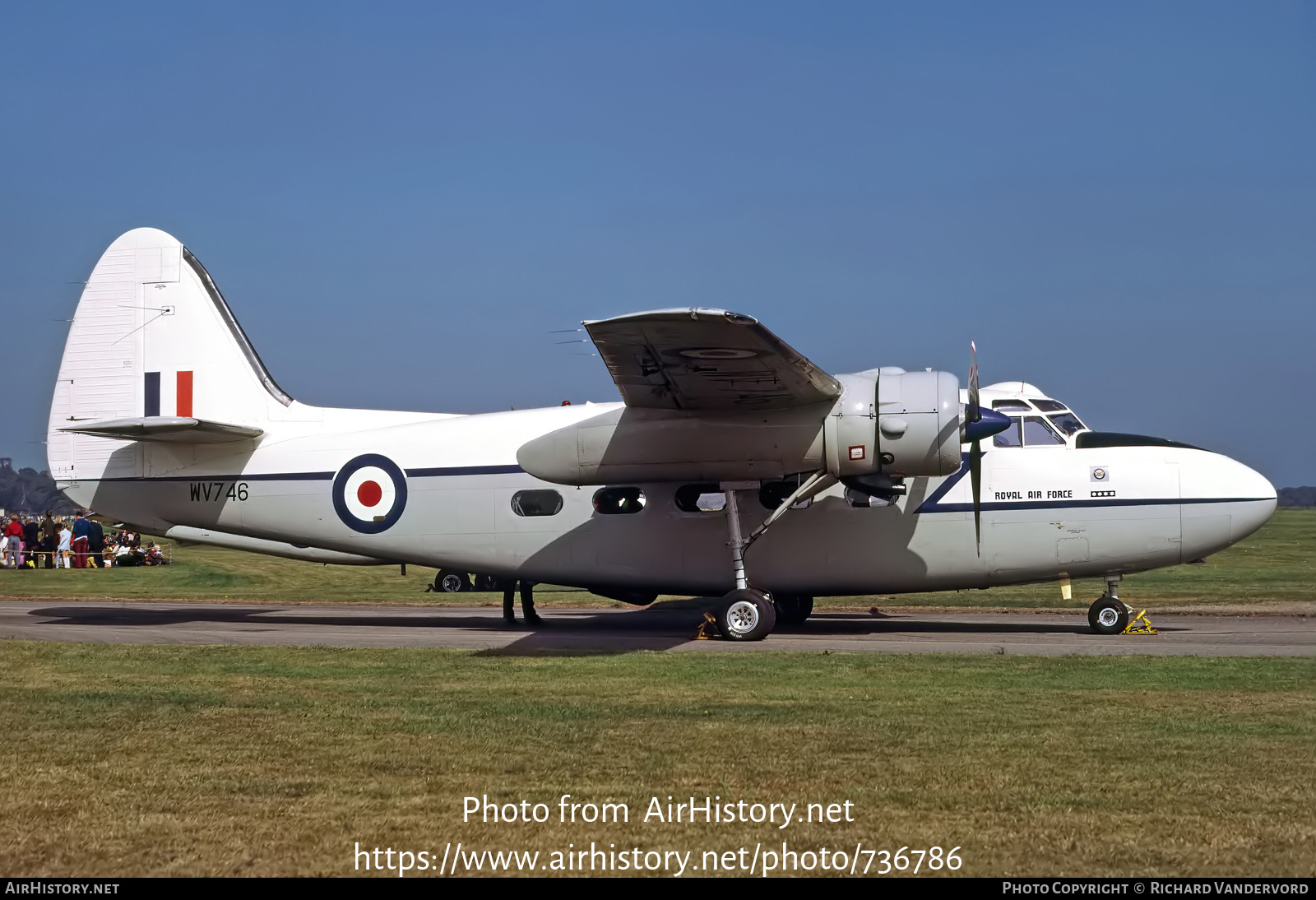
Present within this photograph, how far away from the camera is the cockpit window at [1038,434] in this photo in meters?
18.0

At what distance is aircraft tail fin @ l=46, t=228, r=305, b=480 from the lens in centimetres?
2041

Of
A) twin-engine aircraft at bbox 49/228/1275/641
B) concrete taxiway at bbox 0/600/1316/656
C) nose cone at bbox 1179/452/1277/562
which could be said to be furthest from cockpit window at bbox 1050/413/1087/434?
concrete taxiway at bbox 0/600/1316/656

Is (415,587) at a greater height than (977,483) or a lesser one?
lesser

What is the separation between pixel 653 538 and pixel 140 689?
8332mm

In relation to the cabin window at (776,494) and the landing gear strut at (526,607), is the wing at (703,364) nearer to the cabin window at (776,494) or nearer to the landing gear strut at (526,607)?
the cabin window at (776,494)

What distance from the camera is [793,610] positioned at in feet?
65.6

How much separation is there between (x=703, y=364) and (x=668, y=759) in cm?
760

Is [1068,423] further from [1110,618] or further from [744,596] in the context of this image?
[744,596]

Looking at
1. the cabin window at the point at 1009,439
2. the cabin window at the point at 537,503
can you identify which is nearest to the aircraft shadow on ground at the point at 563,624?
the cabin window at the point at 537,503

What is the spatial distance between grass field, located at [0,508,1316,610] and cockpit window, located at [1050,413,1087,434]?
6.76 m

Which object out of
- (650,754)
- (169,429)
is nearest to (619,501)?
(169,429)

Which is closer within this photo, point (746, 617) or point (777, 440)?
point (777, 440)

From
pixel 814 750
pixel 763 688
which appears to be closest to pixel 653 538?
pixel 763 688

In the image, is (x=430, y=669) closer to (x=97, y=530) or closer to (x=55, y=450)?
(x=55, y=450)
